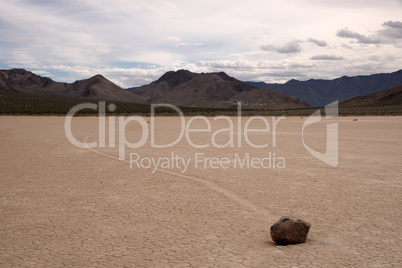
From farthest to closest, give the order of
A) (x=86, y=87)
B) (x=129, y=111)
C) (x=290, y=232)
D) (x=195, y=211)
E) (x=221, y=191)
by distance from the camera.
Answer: (x=86, y=87)
(x=129, y=111)
(x=221, y=191)
(x=195, y=211)
(x=290, y=232)

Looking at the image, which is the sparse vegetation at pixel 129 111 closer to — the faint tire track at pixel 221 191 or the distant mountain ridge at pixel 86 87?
the faint tire track at pixel 221 191

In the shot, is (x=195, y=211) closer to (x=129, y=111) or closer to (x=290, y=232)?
(x=290, y=232)

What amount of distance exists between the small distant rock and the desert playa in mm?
138

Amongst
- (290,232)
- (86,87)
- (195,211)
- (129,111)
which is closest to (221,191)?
(195,211)

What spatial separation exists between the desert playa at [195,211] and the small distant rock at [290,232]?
138mm

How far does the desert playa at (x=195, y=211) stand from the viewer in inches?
231

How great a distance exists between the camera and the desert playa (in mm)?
5875

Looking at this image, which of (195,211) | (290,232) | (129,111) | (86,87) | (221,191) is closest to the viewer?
(290,232)

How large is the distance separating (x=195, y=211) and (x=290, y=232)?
2.54m

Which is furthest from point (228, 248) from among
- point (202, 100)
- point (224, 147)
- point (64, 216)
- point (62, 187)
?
point (202, 100)

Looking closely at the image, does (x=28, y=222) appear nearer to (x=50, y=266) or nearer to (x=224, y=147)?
(x=50, y=266)

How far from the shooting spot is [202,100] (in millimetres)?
182500

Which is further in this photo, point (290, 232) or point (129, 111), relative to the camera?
point (129, 111)

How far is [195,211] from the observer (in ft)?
26.9
